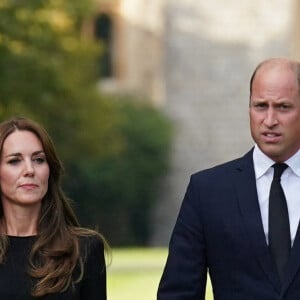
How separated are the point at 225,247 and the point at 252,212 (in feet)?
0.62

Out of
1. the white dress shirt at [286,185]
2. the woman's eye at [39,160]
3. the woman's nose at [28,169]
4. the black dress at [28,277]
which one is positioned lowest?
the black dress at [28,277]

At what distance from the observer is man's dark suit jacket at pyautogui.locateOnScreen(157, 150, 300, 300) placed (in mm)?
6703

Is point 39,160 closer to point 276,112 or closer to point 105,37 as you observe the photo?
point 276,112

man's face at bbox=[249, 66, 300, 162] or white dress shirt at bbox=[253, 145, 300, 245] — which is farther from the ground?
man's face at bbox=[249, 66, 300, 162]

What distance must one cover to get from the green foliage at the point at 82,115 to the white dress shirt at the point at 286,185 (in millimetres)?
21230

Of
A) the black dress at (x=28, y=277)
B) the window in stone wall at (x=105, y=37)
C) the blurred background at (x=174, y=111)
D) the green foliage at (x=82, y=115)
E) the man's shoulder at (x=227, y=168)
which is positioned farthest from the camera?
the window in stone wall at (x=105, y=37)

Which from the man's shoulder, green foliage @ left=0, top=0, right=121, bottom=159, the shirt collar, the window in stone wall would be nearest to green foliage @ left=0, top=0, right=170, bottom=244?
green foliage @ left=0, top=0, right=121, bottom=159

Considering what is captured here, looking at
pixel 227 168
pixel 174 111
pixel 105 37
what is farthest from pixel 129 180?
pixel 227 168

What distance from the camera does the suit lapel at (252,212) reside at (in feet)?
22.0

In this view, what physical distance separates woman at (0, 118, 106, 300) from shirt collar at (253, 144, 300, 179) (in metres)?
0.73

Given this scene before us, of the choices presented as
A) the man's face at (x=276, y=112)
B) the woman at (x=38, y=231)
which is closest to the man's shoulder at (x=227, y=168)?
the man's face at (x=276, y=112)

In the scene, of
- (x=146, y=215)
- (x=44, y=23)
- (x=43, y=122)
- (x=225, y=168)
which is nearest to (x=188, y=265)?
(x=225, y=168)

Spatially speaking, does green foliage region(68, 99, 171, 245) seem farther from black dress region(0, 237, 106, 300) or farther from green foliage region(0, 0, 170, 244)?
black dress region(0, 237, 106, 300)

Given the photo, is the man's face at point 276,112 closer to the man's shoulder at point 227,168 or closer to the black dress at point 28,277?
the man's shoulder at point 227,168
